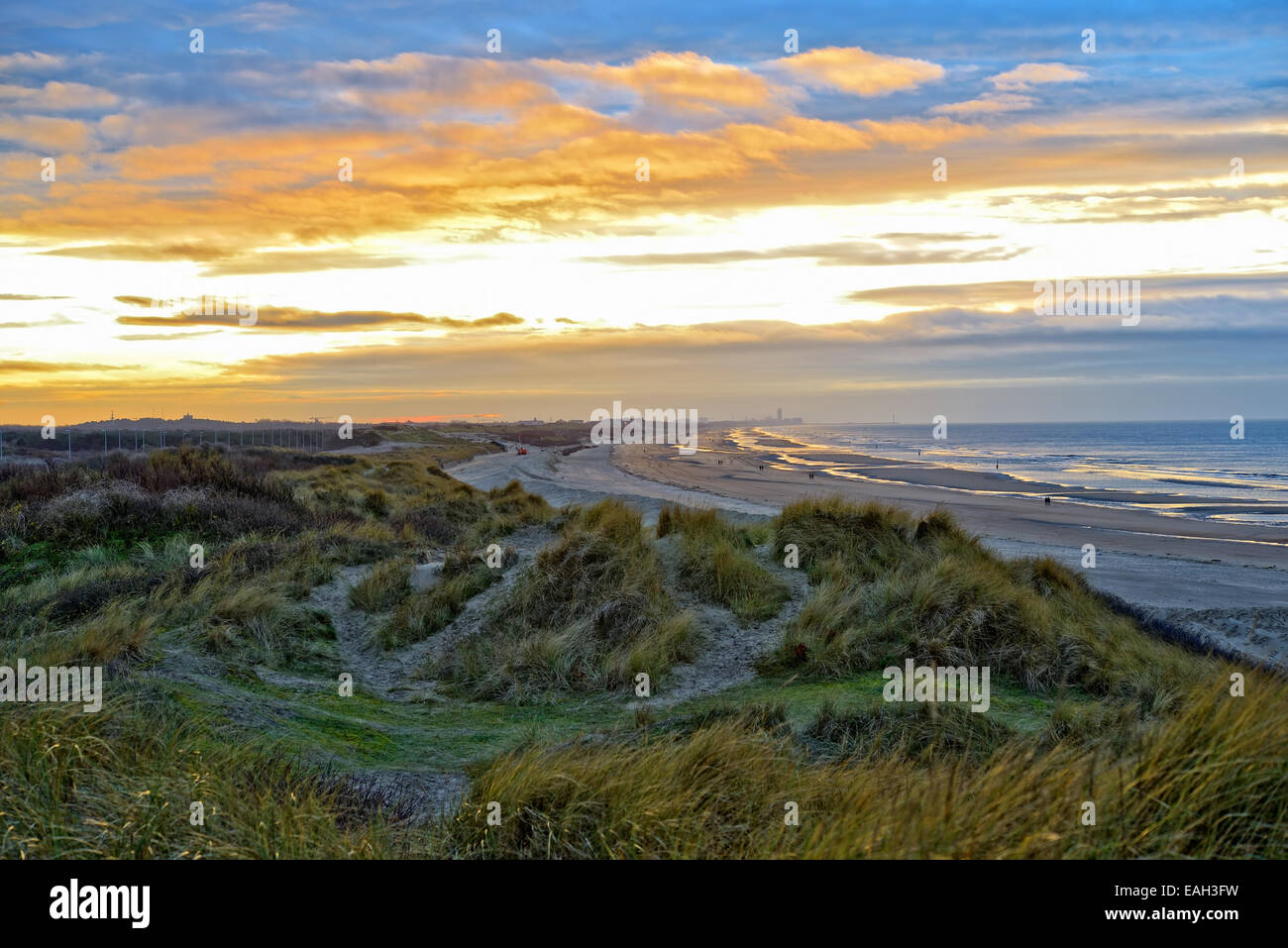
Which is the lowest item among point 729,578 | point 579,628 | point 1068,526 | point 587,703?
point 1068,526

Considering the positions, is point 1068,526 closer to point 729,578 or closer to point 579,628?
point 729,578

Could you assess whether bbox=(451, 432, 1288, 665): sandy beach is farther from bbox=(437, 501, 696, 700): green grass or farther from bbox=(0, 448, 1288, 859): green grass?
bbox=(437, 501, 696, 700): green grass

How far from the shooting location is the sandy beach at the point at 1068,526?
1487 cm

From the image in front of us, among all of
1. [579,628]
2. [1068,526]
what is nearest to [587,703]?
[579,628]

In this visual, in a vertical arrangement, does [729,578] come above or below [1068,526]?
above

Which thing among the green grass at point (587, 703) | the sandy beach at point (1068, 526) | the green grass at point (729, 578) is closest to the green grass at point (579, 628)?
the green grass at point (587, 703)

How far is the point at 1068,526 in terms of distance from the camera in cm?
3031

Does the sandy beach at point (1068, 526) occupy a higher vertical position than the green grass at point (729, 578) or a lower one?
lower

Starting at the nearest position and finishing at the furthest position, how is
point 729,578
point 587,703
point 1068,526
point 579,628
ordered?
1. point 587,703
2. point 579,628
3. point 729,578
4. point 1068,526

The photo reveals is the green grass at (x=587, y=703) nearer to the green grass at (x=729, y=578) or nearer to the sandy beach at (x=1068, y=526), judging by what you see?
the green grass at (x=729, y=578)

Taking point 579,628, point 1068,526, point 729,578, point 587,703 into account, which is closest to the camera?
point 587,703
